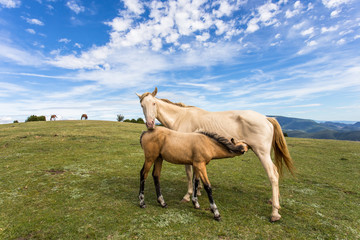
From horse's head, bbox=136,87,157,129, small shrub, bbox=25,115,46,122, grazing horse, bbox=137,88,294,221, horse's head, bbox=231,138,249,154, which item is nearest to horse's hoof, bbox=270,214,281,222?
grazing horse, bbox=137,88,294,221

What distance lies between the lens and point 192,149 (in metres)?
4.16

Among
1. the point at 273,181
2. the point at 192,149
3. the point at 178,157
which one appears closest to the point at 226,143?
the point at 192,149

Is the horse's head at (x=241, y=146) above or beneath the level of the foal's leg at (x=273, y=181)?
above

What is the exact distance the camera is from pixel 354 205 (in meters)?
4.79

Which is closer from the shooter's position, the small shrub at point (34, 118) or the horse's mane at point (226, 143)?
the horse's mane at point (226, 143)

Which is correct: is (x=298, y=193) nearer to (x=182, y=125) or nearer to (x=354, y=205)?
(x=354, y=205)

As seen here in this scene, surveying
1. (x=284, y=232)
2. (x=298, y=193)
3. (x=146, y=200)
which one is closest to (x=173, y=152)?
(x=146, y=200)

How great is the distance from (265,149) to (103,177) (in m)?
5.52

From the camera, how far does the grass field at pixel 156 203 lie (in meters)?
3.49

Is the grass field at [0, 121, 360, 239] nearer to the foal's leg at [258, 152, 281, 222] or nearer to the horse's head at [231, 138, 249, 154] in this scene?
the foal's leg at [258, 152, 281, 222]

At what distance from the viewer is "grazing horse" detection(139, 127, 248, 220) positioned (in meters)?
3.97

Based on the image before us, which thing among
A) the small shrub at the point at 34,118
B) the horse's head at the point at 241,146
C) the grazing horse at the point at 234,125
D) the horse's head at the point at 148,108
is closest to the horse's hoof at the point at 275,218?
the grazing horse at the point at 234,125

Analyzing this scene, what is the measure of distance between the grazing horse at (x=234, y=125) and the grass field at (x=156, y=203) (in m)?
0.69

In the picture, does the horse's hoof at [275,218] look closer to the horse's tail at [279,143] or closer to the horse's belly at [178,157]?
the horse's tail at [279,143]
